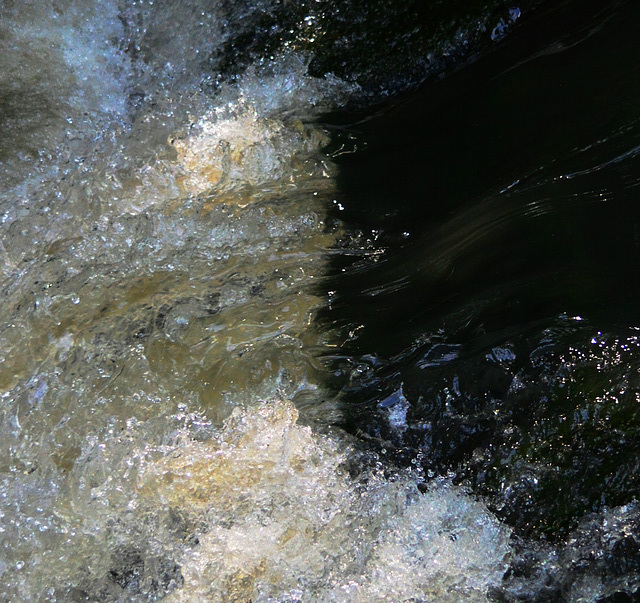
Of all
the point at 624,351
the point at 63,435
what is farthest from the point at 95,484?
the point at 624,351

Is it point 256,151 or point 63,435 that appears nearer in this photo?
point 63,435

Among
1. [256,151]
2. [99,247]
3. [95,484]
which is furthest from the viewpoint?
[256,151]

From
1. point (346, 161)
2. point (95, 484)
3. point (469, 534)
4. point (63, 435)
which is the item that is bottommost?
point (469, 534)

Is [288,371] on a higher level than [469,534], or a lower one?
higher

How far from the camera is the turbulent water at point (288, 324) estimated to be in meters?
1.55

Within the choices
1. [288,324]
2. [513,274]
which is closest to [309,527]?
[288,324]

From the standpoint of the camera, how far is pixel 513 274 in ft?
5.59

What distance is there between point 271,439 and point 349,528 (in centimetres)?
26

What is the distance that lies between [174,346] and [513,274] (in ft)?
2.73

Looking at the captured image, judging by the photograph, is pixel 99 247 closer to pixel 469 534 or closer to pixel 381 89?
pixel 381 89

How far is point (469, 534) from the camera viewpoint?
5.17ft

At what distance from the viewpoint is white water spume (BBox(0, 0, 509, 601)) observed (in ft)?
5.09

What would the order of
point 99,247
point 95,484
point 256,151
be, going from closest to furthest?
point 95,484 → point 99,247 → point 256,151

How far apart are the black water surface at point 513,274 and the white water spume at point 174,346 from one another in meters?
0.10
